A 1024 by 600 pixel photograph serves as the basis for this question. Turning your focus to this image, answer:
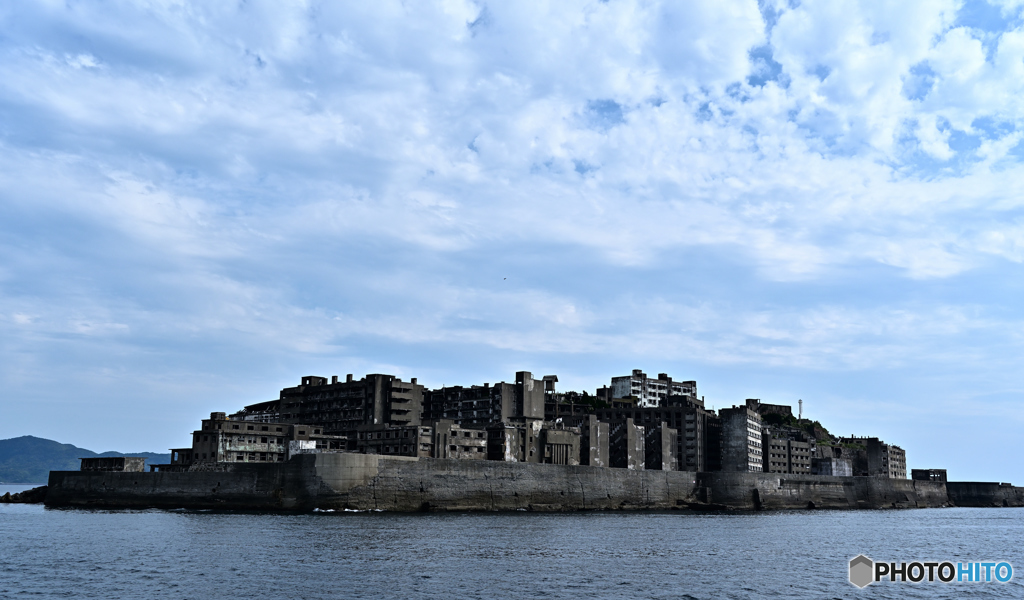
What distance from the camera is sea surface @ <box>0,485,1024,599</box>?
48219mm

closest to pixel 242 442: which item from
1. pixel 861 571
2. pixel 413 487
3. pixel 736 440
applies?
pixel 413 487

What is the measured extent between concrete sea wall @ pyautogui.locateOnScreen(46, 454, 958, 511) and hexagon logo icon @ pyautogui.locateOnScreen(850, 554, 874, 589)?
56573mm

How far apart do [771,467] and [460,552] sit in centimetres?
14265

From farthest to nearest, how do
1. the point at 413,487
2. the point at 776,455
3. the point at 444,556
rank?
1. the point at 776,455
2. the point at 413,487
3. the point at 444,556

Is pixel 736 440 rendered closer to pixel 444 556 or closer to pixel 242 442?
pixel 242 442

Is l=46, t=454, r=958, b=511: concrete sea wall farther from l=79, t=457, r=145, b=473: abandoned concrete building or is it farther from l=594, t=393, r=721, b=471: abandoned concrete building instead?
l=594, t=393, r=721, b=471: abandoned concrete building

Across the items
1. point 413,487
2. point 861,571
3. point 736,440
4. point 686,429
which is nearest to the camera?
point 861,571

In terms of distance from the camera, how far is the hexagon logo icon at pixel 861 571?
5439cm

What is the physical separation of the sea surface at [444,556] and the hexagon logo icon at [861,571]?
2.32ft

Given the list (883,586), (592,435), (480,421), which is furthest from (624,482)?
(883,586)

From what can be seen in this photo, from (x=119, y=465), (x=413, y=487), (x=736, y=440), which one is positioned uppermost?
(x=736, y=440)

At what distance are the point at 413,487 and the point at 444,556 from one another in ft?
156

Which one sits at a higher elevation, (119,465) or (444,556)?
(119,465)

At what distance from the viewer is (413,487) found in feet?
355
